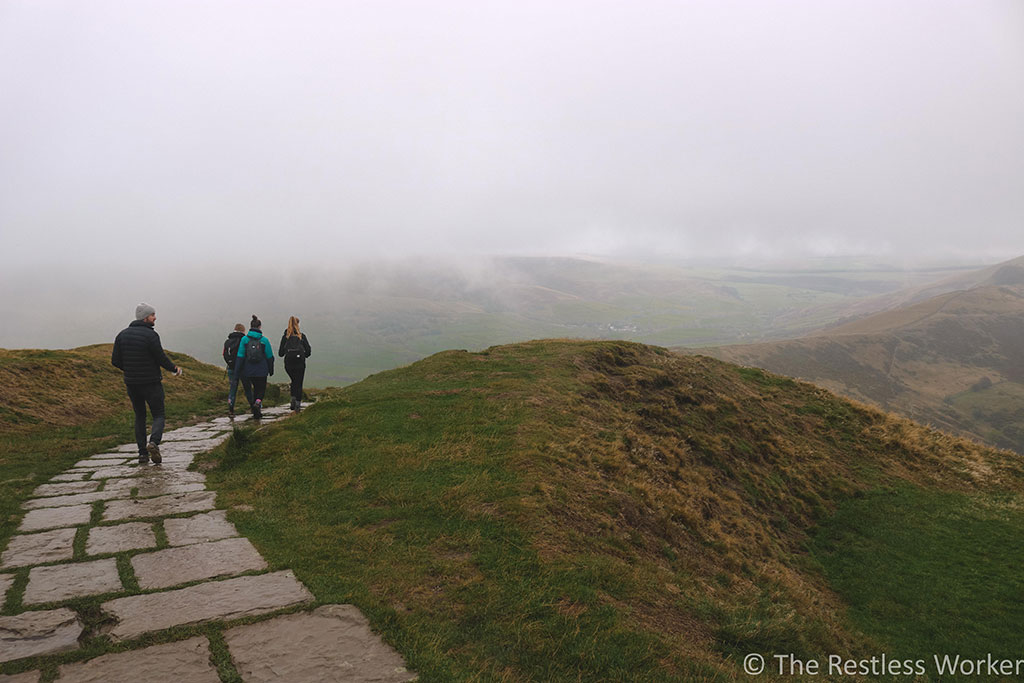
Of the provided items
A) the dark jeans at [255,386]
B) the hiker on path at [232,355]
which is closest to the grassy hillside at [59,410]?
the hiker on path at [232,355]

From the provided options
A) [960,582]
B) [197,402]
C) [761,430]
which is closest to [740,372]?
[761,430]

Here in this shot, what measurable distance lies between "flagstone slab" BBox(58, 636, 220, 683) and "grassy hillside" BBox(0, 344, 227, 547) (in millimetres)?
4778

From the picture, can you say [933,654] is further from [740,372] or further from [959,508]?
[740,372]

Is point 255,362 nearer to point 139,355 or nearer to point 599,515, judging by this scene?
point 139,355

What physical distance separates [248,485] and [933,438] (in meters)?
25.4

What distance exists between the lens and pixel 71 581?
698 cm

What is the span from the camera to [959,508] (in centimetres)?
1572

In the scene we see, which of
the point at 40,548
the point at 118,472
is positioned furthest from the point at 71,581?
the point at 118,472

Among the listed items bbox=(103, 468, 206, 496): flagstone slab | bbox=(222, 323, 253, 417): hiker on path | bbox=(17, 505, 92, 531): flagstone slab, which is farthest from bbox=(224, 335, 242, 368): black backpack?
bbox=(17, 505, 92, 531): flagstone slab

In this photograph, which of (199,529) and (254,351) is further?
(254,351)

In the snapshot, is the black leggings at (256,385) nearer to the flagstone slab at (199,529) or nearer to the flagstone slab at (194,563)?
the flagstone slab at (199,529)

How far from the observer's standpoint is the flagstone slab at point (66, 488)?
35.6 ft

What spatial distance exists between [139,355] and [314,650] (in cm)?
1060

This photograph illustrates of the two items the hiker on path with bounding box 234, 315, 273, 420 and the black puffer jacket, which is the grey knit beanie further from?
the hiker on path with bounding box 234, 315, 273, 420
